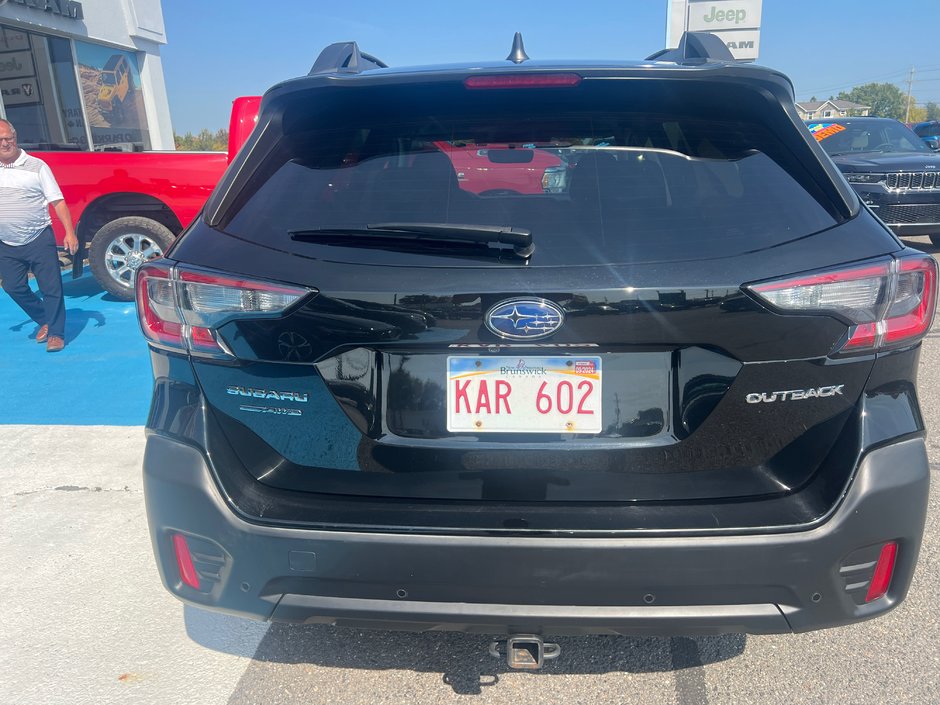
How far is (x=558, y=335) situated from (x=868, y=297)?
28.5 inches

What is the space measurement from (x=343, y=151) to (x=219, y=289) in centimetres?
53

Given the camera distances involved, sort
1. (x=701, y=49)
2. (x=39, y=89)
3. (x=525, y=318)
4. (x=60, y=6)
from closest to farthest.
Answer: (x=525, y=318), (x=701, y=49), (x=60, y=6), (x=39, y=89)

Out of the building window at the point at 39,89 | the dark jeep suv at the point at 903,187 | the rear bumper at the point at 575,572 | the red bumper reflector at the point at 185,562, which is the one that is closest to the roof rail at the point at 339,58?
the rear bumper at the point at 575,572

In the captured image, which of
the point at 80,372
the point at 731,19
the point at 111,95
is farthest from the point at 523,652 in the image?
the point at 731,19

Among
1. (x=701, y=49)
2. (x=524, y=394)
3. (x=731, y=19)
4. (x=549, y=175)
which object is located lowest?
(x=524, y=394)

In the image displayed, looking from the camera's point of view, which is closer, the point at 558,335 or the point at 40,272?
the point at 558,335

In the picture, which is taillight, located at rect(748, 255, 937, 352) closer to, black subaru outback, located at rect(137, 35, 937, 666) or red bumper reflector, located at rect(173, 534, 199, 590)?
black subaru outback, located at rect(137, 35, 937, 666)

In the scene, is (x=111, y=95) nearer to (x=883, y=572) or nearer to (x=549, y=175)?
(x=549, y=175)

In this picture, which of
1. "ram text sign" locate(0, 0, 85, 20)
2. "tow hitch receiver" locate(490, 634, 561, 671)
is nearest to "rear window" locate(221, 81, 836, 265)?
"tow hitch receiver" locate(490, 634, 561, 671)

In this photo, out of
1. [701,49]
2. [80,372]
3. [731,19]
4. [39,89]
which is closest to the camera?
[701,49]

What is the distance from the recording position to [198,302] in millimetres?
1815

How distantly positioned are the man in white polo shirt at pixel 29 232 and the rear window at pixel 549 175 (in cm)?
529

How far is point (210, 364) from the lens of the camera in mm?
1838

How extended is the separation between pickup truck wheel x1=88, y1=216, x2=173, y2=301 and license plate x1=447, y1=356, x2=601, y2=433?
6.84m
